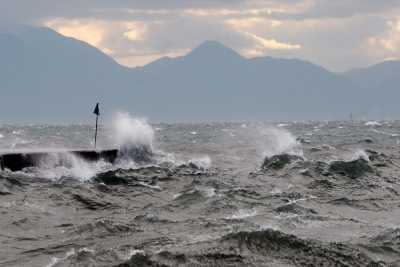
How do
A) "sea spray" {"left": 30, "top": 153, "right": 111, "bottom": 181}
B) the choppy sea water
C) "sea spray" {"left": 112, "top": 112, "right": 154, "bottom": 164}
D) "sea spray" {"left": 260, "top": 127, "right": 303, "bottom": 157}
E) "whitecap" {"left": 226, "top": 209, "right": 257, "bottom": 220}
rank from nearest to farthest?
the choppy sea water < "whitecap" {"left": 226, "top": 209, "right": 257, "bottom": 220} < "sea spray" {"left": 30, "top": 153, "right": 111, "bottom": 181} < "sea spray" {"left": 112, "top": 112, "right": 154, "bottom": 164} < "sea spray" {"left": 260, "top": 127, "right": 303, "bottom": 157}

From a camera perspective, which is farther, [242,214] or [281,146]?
[281,146]

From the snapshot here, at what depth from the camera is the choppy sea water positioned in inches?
486

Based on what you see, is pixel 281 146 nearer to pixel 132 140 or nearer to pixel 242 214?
pixel 132 140

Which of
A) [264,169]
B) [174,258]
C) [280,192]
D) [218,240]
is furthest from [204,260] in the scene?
[264,169]

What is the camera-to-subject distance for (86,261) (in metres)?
11.9

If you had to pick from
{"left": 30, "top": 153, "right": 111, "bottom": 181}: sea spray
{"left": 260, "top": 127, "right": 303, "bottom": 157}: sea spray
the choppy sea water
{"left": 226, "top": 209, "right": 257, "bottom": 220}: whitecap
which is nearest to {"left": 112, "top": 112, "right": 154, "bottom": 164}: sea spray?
{"left": 30, "top": 153, "right": 111, "bottom": 181}: sea spray

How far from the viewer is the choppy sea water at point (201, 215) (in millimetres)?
12344

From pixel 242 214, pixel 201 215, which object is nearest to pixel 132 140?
pixel 201 215

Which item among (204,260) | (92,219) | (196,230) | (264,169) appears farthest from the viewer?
(264,169)

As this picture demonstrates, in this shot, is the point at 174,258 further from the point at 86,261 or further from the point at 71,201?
the point at 71,201

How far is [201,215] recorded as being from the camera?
55.1 ft

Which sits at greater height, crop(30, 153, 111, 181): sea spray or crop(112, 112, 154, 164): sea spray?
crop(112, 112, 154, 164): sea spray

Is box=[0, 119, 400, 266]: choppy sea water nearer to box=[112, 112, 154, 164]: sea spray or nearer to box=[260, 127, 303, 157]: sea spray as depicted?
box=[112, 112, 154, 164]: sea spray

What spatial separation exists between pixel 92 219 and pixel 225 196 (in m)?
4.73
